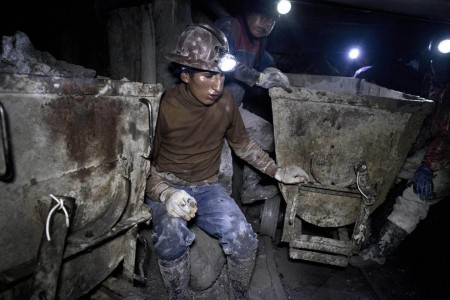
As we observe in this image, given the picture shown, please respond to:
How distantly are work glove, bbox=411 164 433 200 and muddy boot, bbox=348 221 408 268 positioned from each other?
0.43 metres

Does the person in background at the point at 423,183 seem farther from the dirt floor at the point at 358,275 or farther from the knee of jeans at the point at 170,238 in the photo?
the knee of jeans at the point at 170,238

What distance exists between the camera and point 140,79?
3740 mm

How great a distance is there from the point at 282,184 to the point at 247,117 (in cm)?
113

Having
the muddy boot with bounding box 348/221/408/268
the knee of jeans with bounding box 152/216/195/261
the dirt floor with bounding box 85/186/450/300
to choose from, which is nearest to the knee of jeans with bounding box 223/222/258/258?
the knee of jeans with bounding box 152/216/195/261

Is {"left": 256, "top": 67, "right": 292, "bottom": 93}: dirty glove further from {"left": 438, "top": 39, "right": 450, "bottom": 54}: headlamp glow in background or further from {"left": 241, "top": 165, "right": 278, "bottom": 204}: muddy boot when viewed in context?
{"left": 438, "top": 39, "right": 450, "bottom": 54}: headlamp glow in background

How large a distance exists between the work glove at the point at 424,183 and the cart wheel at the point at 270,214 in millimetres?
1441

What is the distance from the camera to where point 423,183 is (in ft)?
9.34

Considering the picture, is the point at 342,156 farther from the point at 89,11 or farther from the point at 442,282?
the point at 89,11

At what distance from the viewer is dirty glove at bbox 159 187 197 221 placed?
1922 mm

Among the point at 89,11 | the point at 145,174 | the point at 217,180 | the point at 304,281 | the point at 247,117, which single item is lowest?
the point at 304,281

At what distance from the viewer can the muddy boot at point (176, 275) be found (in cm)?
202

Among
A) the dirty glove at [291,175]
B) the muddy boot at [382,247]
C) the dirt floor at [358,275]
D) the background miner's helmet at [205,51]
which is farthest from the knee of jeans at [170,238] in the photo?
the muddy boot at [382,247]

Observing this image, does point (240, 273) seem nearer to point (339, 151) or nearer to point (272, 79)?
point (339, 151)

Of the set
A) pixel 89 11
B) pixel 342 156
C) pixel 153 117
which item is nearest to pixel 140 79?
pixel 89 11
